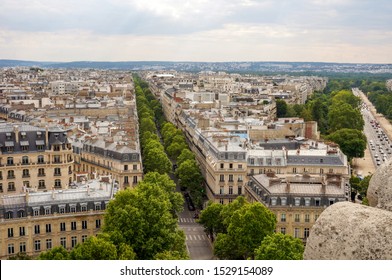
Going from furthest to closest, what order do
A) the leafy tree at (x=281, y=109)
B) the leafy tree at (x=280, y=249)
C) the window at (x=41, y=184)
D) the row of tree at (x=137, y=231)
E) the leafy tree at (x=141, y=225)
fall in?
the leafy tree at (x=281, y=109)
the window at (x=41, y=184)
the leafy tree at (x=141, y=225)
the leafy tree at (x=280, y=249)
the row of tree at (x=137, y=231)

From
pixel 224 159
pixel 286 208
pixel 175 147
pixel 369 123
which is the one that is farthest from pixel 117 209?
pixel 369 123

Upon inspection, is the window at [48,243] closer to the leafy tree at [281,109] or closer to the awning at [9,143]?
the awning at [9,143]

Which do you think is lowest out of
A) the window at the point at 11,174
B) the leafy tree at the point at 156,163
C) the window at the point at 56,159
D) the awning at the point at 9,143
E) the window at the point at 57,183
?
the leafy tree at the point at 156,163

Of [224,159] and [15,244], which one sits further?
[224,159]

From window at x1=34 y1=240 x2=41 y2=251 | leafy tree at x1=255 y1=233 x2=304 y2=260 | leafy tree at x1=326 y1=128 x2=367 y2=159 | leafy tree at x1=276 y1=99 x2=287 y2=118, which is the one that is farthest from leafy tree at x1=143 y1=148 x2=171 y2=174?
leafy tree at x1=276 y1=99 x2=287 y2=118

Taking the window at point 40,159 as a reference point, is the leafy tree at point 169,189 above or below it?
below

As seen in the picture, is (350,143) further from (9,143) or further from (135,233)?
(135,233)

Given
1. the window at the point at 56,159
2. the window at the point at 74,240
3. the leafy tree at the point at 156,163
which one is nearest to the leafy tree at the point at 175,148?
the leafy tree at the point at 156,163

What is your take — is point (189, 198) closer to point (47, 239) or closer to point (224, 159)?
point (224, 159)
